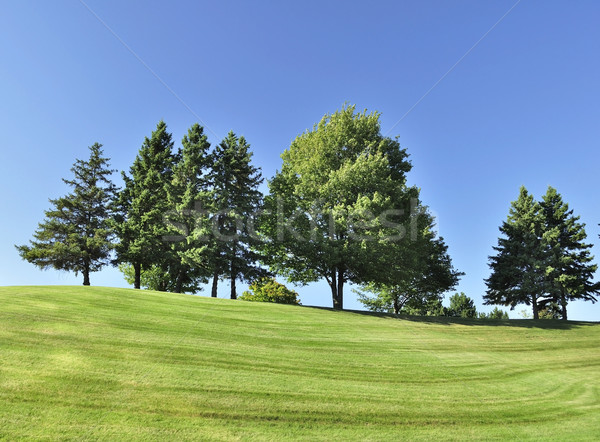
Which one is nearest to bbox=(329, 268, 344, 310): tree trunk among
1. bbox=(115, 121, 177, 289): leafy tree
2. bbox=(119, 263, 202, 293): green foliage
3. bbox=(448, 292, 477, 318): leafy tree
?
bbox=(115, 121, 177, 289): leafy tree

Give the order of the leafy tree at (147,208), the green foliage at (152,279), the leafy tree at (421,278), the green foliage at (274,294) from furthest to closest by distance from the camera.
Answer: the green foliage at (152,279)
the leafy tree at (147,208)
the green foliage at (274,294)
the leafy tree at (421,278)

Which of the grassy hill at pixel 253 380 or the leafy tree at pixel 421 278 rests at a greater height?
the leafy tree at pixel 421 278

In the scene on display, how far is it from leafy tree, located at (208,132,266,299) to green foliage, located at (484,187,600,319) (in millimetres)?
21332

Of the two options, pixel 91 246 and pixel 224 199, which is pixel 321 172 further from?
pixel 91 246

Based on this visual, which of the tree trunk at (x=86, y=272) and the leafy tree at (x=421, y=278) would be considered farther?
the tree trunk at (x=86, y=272)

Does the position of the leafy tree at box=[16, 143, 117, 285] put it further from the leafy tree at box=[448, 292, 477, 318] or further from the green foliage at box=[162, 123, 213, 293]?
the leafy tree at box=[448, 292, 477, 318]

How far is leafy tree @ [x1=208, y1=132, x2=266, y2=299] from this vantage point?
89.1ft

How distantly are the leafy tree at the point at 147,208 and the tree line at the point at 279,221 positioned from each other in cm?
10

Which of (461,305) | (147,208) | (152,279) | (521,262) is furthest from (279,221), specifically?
(461,305)

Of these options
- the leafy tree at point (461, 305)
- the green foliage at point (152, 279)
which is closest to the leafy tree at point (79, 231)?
the green foliage at point (152, 279)

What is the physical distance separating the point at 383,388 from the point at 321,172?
17066 millimetres

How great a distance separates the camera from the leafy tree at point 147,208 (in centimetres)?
2859

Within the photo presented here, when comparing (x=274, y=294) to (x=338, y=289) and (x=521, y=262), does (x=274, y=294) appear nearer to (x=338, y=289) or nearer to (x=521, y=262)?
(x=338, y=289)

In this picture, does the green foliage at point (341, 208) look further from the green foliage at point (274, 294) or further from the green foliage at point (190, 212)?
the green foliage at point (190, 212)
